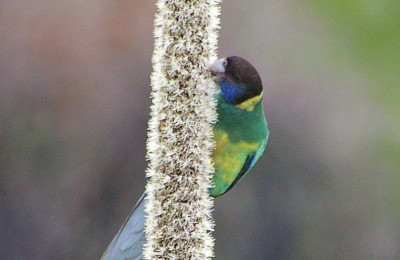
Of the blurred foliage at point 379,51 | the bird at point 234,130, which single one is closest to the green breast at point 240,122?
the bird at point 234,130

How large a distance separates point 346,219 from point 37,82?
972 millimetres

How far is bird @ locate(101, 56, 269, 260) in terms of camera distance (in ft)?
4.26

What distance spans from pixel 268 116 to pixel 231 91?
45 centimetres

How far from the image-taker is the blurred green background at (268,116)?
5.60 feet

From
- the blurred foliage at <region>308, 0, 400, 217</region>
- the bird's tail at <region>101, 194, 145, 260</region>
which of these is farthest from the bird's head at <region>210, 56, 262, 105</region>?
the blurred foliage at <region>308, 0, 400, 217</region>

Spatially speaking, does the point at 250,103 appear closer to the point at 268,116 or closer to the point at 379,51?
the point at 268,116

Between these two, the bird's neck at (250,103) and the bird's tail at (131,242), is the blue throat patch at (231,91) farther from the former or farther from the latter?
the bird's tail at (131,242)

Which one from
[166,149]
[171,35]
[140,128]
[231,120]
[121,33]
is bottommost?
[140,128]

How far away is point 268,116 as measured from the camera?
1828mm

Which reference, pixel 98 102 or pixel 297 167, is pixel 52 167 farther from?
pixel 297 167

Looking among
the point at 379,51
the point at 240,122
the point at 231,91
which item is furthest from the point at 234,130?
the point at 379,51

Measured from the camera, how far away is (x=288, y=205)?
70.6 inches

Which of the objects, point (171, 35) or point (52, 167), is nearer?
point (171, 35)

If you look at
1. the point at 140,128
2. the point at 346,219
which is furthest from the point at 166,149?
the point at 346,219
